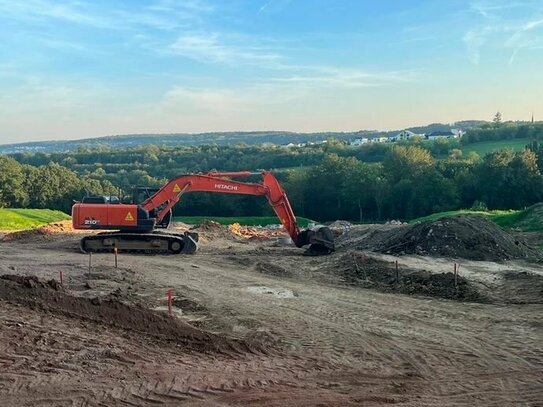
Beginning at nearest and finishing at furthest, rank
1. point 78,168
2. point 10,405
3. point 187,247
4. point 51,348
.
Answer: point 10,405
point 51,348
point 187,247
point 78,168

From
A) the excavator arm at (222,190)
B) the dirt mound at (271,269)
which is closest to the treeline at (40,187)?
the excavator arm at (222,190)

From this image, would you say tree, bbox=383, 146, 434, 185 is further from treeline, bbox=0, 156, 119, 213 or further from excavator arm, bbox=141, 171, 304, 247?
excavator arm, bbox=141, 171, 304, 247

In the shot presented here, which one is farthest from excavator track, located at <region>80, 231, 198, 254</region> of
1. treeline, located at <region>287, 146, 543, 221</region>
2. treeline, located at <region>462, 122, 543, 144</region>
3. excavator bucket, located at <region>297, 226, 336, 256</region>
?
treeline, located at <region>462, 122, 543, 144</region>

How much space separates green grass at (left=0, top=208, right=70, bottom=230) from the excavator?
755 inches

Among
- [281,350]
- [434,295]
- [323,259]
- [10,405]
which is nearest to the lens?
[10,405]

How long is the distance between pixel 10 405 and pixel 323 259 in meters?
13.7

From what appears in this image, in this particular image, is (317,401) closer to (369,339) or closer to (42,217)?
(369,339)

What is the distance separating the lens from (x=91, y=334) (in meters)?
10.5

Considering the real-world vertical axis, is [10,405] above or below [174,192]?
below

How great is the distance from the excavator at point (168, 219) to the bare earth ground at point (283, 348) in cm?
401

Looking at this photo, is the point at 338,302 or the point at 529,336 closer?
the point at 529,336

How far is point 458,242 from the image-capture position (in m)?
20.9

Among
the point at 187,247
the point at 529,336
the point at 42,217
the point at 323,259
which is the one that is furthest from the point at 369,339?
the point at 42,217

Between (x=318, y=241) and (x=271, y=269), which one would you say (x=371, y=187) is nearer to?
(x=318, y=241)
